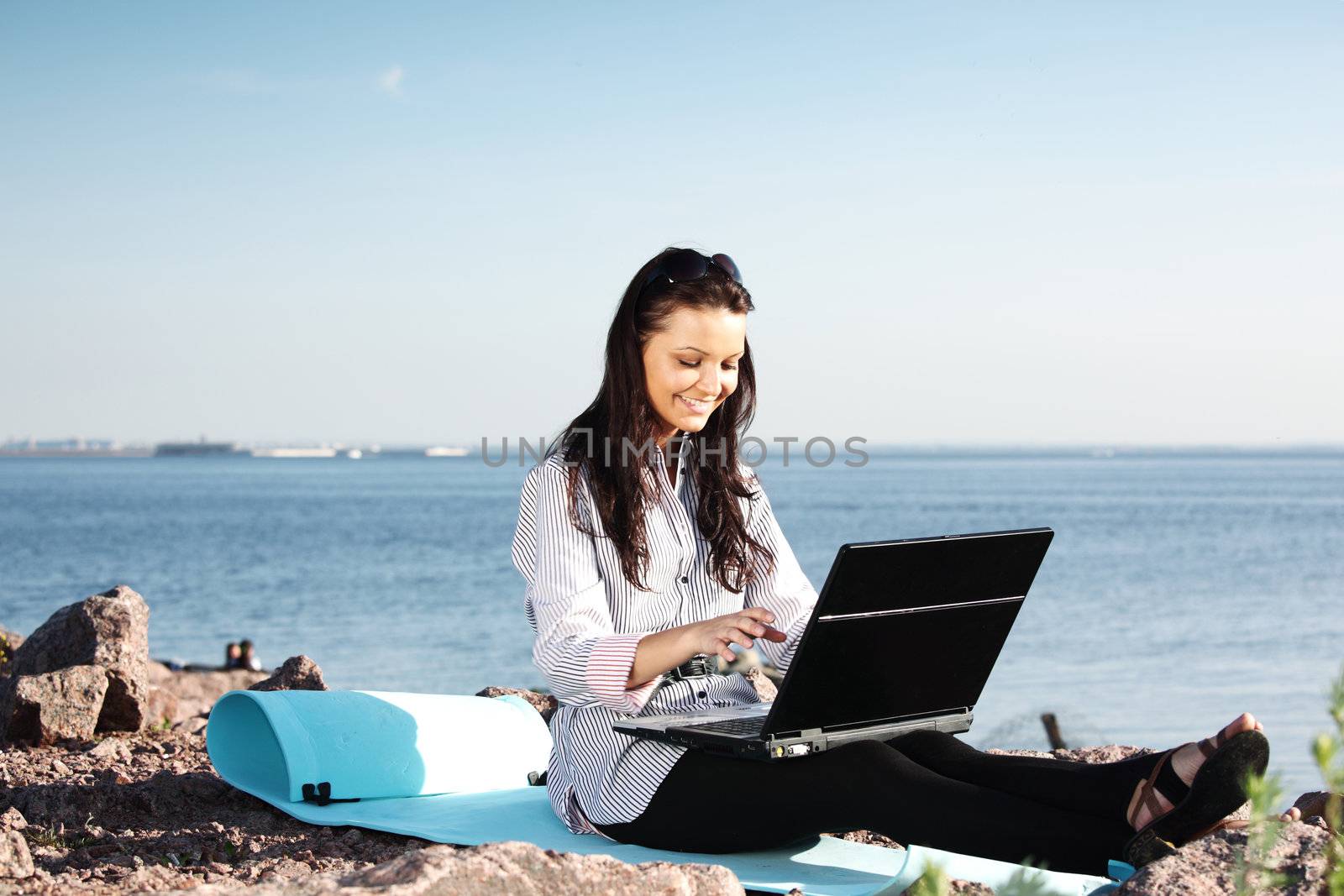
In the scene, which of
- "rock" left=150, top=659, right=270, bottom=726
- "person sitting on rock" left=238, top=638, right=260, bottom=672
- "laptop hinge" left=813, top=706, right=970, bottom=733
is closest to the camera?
"laptop hinge" left=813, top=706, right=970, bottom=733

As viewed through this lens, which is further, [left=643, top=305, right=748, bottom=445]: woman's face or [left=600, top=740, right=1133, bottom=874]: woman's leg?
[left=643, top=305, right=748, bottom=445]: woman's face

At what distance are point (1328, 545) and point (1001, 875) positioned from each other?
154 ft

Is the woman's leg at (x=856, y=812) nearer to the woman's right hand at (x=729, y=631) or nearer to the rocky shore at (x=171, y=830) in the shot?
the rocky shore at (x=171, y=830)

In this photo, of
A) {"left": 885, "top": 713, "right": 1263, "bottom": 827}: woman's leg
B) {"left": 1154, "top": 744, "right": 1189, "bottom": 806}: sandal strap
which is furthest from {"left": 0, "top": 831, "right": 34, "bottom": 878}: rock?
{"left": 1154, "top": 744, "right": 1189, "bottom": 806}: sandal strap

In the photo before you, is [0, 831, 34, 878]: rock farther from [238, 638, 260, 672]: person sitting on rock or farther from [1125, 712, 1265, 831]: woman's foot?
[238, 638, 260, 672]: person sitting on rock

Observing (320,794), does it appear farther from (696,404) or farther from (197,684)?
(197,684)

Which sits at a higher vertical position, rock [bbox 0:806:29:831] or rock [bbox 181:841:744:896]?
rock [bbox 181:841:744:896]

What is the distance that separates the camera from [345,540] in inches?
2040

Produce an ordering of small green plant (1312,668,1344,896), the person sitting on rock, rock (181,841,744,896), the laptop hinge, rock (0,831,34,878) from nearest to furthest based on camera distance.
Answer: small green plant (1312,668,1344,896) < rock (181,841,744,896) < rock (0,831,34,878) < the laptop hinge < the person sitting on rock

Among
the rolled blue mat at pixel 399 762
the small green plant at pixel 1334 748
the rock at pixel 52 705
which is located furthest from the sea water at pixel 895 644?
the rock at pixel 52 705

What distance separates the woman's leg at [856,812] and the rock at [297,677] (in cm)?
307

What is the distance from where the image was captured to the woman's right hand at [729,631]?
3.41 metres

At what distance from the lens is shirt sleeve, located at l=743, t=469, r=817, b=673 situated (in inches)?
165

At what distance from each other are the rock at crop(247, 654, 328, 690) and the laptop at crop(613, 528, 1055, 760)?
325 centimetres
